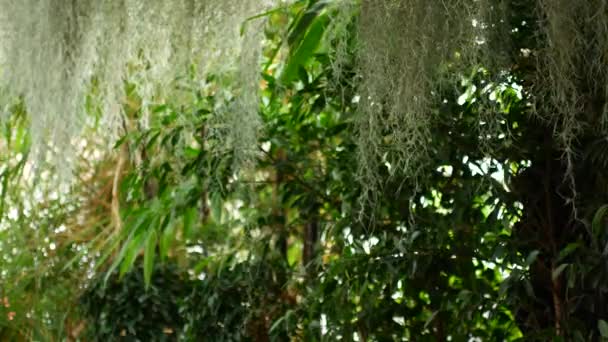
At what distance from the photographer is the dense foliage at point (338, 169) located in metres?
1.12

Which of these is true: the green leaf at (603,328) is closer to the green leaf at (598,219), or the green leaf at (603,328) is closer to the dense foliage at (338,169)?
the dense foliage at (338,169)

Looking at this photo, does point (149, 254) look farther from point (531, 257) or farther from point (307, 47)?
point (531, 257)

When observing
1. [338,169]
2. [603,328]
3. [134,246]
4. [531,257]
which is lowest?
[603,328]

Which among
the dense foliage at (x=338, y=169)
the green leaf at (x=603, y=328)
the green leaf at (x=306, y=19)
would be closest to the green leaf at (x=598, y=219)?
the dense foliage at (x=338, y=169)

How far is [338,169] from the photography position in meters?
1.77

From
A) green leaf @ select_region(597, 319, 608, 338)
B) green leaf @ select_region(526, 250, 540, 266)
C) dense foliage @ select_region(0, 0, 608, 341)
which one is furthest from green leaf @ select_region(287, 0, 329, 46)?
green leaf @ select_region(597, 319, 608, 338)

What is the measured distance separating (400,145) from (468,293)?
1.48 ft

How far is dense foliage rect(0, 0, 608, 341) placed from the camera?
1.12 m

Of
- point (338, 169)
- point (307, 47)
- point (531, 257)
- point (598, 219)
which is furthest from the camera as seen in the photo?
point (338, 169)

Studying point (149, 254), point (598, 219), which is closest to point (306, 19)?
point (598, 219)

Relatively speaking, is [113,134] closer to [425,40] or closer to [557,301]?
[425,40]

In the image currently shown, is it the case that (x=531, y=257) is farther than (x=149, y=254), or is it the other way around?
(x=149, y=254)

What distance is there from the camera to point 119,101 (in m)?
1.23

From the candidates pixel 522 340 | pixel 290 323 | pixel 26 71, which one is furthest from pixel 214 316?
pixel 26 71
